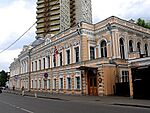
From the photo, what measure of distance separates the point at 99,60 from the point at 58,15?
87.3 metres

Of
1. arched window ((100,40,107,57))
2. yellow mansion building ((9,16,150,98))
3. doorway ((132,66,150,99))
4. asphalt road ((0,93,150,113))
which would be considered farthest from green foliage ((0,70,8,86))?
asphalt road ((0,93,150,113))

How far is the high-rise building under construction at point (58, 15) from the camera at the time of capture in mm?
113750

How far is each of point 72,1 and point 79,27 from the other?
303 ft

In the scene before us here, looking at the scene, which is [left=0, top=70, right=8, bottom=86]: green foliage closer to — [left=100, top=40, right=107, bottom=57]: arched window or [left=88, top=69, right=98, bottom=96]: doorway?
[left=100, top=40, right=107, bottom=57]: arched window

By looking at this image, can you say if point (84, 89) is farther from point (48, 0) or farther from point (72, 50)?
point (48, 0)

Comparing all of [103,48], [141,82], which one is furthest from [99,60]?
[141,82]

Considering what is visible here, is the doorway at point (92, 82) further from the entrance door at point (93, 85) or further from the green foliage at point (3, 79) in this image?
the green foliage at point (3, 79)

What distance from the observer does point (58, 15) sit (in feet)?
378

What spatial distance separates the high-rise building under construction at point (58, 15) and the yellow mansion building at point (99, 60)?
6827cm

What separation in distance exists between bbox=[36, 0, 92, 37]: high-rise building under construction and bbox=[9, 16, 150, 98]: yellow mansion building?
68272 mm

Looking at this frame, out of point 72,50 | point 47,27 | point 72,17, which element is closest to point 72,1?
point 72,17

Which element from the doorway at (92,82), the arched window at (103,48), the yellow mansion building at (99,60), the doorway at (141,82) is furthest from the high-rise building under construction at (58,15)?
the doorway at (141,82)

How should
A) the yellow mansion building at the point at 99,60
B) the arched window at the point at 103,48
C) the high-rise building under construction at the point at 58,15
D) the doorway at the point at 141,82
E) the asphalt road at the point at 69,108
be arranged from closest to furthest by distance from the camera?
the asphalt road at the point at 69,108 < the doorway at the point at 141,82 < the yellow mansion building at the point at 99,60 < the arched window at the point at 103,48 < the high-rise building under construction at the point at 58,15

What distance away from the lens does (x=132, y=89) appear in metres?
24.6
